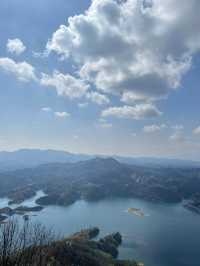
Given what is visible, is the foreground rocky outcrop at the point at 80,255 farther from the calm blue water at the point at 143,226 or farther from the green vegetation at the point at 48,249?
the calm blue water at the point at 143,226

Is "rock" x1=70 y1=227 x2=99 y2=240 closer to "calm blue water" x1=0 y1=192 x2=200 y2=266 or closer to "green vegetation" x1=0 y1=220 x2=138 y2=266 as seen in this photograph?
"green vegetation" x1=0 y1=220 x2=138 y2=266

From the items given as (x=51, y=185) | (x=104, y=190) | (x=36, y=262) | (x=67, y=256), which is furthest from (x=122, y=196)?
(x=36, y=262)

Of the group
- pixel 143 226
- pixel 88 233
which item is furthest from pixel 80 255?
pixel 143 226

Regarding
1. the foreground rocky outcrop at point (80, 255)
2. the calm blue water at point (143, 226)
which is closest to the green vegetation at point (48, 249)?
the foreground rocky outcrop at point (80, 255)

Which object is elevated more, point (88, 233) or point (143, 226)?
point (88, 233)

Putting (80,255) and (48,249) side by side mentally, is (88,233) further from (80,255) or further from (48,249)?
(48,249)

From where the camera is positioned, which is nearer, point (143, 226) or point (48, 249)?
point (48, 249)

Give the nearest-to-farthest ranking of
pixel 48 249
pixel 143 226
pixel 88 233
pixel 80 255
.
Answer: pixel 48 249 < pixel 80 255 < pixel 88 233 < pixel 143 226

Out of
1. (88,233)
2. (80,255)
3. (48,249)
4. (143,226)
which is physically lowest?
(143,226)
